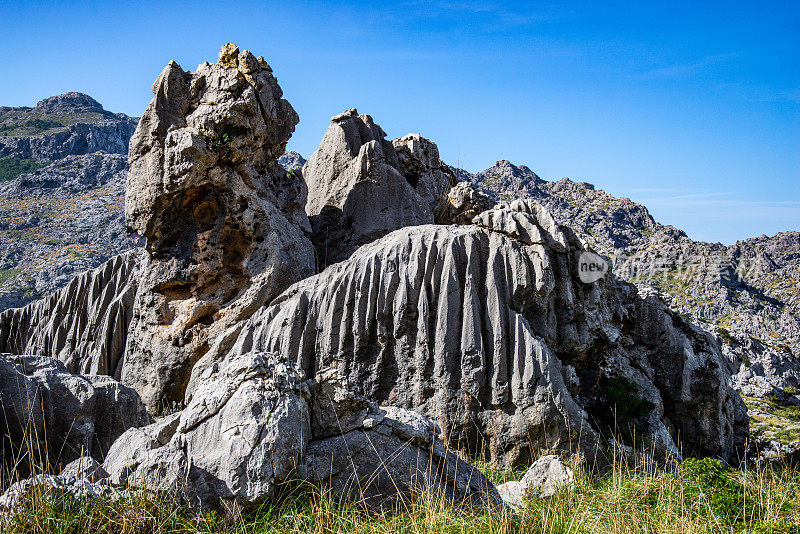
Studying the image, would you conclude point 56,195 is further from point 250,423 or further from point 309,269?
point 250,423

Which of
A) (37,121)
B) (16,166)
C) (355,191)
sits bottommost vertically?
(355,191)

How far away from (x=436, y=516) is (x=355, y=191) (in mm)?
14251

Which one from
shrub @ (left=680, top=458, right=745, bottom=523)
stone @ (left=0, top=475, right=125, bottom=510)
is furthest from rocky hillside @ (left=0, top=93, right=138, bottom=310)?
shrub @ (left=680, top=458, right=745, bottom=523)

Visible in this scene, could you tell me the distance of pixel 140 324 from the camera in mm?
16719

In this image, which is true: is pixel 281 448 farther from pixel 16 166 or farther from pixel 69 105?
pixel 69 105

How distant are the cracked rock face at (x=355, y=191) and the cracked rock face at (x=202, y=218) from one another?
2.02m

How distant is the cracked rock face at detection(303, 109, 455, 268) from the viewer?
18328 mm


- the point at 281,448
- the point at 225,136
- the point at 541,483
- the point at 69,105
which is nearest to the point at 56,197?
the point at 69,105

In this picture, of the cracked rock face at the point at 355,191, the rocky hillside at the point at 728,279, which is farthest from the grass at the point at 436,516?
the rocky hillside at the point at 728,279

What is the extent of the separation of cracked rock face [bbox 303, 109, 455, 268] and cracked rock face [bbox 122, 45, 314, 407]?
2020 millimetres

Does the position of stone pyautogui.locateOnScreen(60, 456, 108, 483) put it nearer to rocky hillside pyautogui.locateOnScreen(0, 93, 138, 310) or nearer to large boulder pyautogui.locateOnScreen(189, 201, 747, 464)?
large boulder pyautogui.locateOnScreen(189, 201, 747, 464)

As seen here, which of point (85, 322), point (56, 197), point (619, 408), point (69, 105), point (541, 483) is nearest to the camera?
point (541, 483)

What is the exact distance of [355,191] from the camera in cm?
1877

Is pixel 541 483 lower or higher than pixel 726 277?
lower
